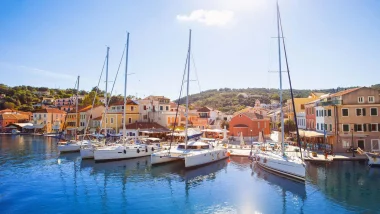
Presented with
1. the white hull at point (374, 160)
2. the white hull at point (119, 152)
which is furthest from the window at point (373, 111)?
the white hull at point (119, 152)

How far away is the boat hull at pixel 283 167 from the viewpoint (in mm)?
24422

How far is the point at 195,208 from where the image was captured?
1833 centimetres

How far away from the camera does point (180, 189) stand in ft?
74.3

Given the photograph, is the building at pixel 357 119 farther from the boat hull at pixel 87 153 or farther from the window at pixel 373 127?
the boat hull at pixel 87 153

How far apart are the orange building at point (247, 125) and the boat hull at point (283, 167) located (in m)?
24.6

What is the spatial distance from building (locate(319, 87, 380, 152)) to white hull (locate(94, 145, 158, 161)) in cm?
2846

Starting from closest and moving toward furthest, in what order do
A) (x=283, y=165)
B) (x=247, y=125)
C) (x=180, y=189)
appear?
(x=180, y=189)
(x=283, y=165)
(x=247, y=125)

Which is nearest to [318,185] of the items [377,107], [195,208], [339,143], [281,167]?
[281,167]

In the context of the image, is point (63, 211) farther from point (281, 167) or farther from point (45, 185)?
point (281, 167)

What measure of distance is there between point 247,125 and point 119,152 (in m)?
30.7

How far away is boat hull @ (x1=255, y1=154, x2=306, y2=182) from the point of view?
2442 cm

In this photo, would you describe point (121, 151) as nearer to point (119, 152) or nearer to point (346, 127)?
point (119, 152)

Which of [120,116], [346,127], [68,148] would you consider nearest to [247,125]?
[346,127]

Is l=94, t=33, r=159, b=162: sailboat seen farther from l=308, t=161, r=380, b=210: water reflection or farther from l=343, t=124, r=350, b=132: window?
l=343, t=124, r=350, b=132: window
